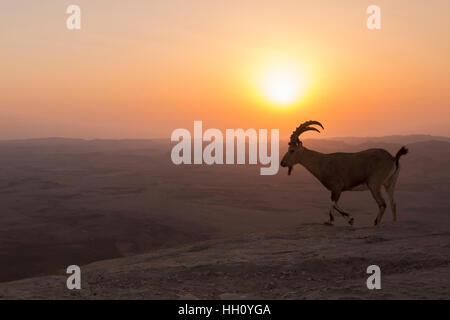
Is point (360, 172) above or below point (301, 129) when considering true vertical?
below

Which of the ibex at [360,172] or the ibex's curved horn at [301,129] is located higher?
the ibex's curved horn at [301,129]

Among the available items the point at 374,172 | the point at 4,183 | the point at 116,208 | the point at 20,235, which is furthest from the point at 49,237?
the point at 4,183

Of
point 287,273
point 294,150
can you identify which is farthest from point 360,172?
point 287,273

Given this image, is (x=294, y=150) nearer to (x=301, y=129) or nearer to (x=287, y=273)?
(x=301, y=129)

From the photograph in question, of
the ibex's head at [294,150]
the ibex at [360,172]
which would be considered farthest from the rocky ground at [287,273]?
the ibex's head at [294,150]

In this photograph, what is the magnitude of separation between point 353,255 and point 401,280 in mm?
2133

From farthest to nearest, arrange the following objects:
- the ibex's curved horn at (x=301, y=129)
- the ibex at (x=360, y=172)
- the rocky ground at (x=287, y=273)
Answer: the ibex's curved horn at (x=301, y=129) < the ibex at (x=360, y=172) < the rocky ground at (x=287, y=273)

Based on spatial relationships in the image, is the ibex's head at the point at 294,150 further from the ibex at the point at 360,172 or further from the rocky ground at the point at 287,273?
the rocky ground at the point at 287,273

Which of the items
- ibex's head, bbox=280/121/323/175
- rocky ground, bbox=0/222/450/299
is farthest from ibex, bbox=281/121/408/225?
rocky ground, bbox=0/222/450/299

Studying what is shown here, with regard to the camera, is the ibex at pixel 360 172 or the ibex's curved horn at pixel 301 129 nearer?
the ibex at pixel 360 172

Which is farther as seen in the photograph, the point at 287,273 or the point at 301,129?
the point at 301,129

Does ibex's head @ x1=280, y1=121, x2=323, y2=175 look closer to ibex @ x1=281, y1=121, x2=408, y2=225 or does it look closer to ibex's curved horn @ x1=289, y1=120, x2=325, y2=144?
ibex's curved horn @ x1=289, y1=120, x2=325, y2=144

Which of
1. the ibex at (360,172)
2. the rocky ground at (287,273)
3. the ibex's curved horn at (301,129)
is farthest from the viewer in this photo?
the ibex's curved horn at (301,129)
